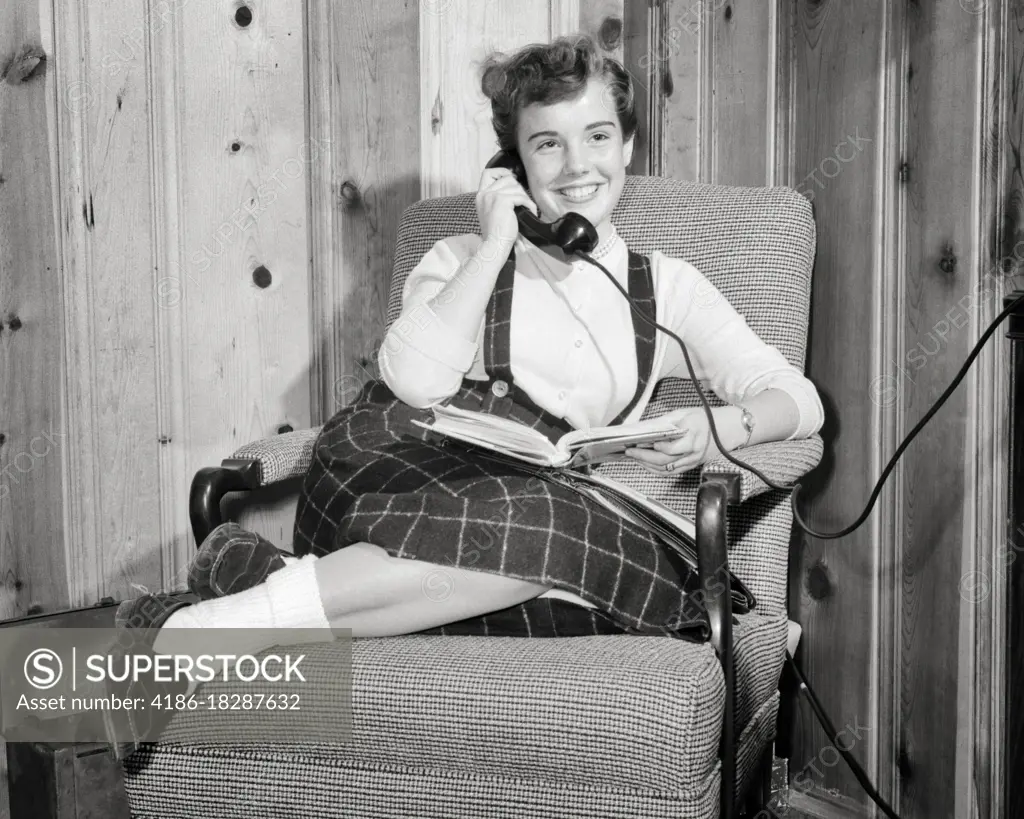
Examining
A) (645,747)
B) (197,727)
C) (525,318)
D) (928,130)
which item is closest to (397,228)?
(525,318)

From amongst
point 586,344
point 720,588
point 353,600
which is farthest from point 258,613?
point 586,344

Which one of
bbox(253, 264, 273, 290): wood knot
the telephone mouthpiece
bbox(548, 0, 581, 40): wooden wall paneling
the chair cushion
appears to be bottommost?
the chair cushion

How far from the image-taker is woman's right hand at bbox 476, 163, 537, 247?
154cm

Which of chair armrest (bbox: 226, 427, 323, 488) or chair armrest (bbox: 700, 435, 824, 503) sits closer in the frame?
chair armrest (bbox: 700, 435, 824, 503)

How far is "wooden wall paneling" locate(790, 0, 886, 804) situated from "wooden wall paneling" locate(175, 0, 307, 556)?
90cm

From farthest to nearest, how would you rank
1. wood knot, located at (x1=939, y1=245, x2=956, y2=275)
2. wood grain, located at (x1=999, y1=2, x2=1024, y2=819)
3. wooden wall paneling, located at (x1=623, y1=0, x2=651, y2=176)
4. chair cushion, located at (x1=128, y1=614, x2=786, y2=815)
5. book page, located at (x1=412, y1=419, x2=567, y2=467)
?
wooden wall paneling, located at (x1=623, y1=0, x2=651, y2=176) → wood knot, located at (x1=939, y1=245, x2=956, y2=275) → wood grain, located at (x1=999, y1=2, x2=1024, y2=819) → book page, located at (x1=412, y1=419, x2=567, y2=467) → chair cushion, located at (x1=128, y1=614, x2=786, y2=815)

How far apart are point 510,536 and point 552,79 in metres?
0.75

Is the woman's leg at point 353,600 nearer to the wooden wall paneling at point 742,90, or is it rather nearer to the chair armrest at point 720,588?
the chair armrest at point 720,588

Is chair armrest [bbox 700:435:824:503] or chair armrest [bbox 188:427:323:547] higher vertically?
chair armrest [bbox 700:435:824:503]

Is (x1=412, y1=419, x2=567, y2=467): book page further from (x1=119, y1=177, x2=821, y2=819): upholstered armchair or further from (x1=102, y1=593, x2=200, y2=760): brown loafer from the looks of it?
(x1=102, y1=593, x2=200, y2=760): brown loafer

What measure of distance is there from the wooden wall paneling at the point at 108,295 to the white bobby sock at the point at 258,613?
733 millimetres

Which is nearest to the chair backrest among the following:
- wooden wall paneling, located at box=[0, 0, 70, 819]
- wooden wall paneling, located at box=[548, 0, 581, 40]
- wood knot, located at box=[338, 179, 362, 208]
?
wood knot, located at box=[338, 179, 362, 208]

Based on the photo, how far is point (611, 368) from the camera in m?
1.58

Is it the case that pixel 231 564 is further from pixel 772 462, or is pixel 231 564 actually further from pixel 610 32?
pixel 610 32
